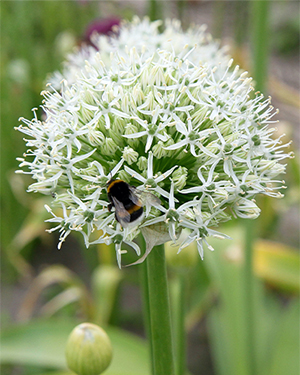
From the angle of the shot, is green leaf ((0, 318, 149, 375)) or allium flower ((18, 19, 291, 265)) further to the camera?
green leaf ((0, 318, 149, 375))

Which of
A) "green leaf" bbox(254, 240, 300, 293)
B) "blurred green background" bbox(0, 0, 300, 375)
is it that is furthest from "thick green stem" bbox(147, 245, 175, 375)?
"green leaf" bbox(254, 240, 300, 293)

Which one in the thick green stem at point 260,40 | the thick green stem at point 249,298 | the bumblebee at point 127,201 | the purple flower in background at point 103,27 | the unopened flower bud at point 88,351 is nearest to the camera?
the bumblebee at point 127,201

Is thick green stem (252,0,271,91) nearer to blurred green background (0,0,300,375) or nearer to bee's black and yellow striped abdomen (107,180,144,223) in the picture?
blurred green background (0,0,300,375)

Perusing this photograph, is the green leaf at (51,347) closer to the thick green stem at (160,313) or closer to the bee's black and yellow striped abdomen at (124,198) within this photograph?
the thick green stem at (160,313)

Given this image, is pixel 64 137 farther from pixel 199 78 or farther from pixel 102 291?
pixel 102 291

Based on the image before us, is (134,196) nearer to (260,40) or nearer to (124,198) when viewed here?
(124,198)

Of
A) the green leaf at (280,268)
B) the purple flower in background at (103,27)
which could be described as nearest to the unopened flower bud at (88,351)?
the green leaf at (280,268)

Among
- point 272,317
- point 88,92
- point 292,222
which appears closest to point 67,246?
point 272,317
